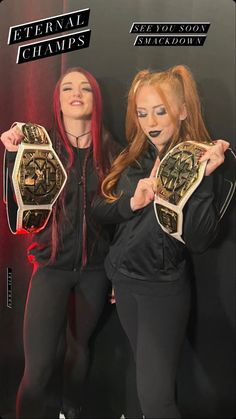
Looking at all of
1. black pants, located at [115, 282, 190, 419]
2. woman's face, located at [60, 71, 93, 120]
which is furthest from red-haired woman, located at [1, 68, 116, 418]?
black pants, located at [115, 282, 190, 419]

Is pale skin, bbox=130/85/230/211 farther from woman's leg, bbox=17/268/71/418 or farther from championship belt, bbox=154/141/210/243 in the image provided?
woman's leg, bbox=17/268/71/418

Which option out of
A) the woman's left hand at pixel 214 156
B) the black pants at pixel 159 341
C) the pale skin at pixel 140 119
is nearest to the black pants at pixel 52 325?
the black pants at pixel 159 341

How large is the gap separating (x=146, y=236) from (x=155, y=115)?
244 mm

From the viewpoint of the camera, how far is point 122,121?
105 centimetres

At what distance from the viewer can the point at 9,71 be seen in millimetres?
1075

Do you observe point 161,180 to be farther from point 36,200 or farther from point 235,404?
point 235,404

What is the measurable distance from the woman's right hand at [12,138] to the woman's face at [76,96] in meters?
0.11

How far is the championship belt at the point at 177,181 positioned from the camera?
97 cm

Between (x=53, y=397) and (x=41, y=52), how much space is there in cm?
75

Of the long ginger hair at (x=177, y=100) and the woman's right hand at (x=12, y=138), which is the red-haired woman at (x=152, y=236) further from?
the woman's right hand at (x=12, y=138)

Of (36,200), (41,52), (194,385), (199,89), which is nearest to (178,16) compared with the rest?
(199,89)

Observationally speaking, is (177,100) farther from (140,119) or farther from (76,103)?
(76,103)

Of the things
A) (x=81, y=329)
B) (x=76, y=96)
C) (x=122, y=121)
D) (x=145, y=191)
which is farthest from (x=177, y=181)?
(x=81, y=329)

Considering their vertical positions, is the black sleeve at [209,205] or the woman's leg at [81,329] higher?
the black sleeve at [209,205]
